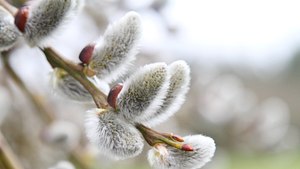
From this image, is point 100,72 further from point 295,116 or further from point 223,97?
point 295,116

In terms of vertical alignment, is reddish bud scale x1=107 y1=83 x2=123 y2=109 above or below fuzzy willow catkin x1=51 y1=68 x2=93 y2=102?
below

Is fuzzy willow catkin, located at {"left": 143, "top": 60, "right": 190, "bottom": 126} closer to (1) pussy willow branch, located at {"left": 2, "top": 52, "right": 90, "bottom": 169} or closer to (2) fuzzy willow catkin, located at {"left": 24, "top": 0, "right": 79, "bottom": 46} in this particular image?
(2) fuzzy willow catkin, located at {"left": 24, "top": 0, "right": 79, "bottom": 46}

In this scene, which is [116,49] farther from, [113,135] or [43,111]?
[43,111]

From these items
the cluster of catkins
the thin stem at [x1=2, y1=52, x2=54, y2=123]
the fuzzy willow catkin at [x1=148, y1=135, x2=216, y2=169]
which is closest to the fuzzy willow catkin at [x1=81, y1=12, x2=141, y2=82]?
the cluster of catkins

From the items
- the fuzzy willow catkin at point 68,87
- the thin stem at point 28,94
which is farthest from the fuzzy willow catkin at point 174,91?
the thin stem at point 28,94

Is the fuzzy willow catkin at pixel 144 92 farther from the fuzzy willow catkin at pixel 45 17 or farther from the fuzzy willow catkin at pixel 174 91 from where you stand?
the fuzzy willow catkin at pixel 45 17
